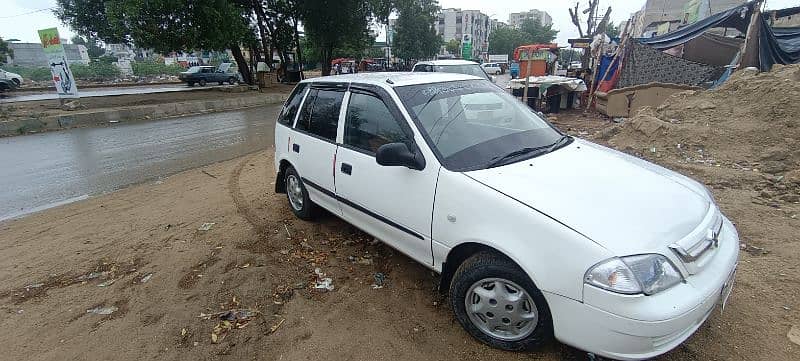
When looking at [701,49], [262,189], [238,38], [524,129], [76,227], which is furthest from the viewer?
[238,38]

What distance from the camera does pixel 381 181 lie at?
10.2ft

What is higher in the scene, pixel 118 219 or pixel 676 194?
pixel 676 194

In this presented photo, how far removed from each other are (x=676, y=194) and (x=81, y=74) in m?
45.7

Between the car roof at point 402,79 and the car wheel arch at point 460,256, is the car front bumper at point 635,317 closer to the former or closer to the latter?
the car wheel arch at point 460,256

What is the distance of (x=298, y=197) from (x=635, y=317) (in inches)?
140

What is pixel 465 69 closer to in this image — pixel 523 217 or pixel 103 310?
pixel 523 217

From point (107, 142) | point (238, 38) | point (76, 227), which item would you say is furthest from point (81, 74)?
point (76, 227)

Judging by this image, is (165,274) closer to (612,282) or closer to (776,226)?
(612,282)

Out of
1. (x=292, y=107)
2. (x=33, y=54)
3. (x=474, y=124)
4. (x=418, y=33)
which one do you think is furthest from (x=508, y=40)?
(x=474, y=124)

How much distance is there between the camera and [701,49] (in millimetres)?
12688

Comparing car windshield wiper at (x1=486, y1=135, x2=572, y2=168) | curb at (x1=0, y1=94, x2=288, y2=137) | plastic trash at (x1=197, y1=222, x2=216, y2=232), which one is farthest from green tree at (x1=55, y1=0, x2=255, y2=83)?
car windshield wiper at (x1=486, y1=135, x2=572, y2=168)

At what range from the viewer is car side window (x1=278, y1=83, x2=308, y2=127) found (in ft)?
14.7

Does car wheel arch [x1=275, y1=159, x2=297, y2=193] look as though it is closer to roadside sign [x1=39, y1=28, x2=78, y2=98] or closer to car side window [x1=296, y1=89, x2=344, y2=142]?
car side window [x1=296, y1=89, x2=344, y2=142]

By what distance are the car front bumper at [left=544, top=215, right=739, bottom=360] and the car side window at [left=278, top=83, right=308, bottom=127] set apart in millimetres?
3361
